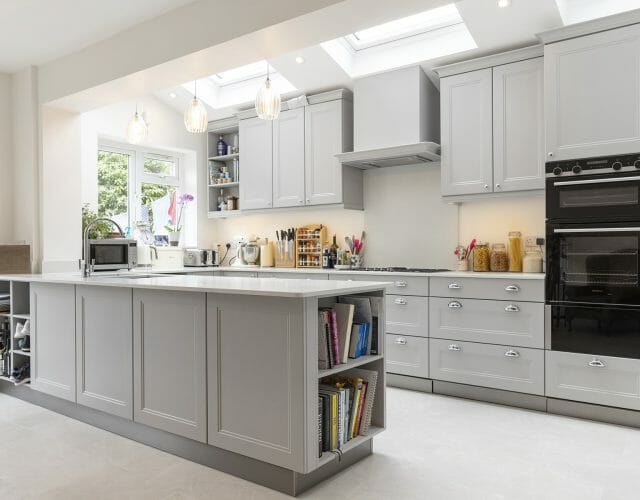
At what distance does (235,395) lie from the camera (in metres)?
2.43

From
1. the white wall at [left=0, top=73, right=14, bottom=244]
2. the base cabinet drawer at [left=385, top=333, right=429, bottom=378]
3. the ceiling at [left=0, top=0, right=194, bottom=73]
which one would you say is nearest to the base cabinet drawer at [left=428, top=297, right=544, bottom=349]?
the base cabinet drawer at [left=385, top=333, right=429, bottom=378]

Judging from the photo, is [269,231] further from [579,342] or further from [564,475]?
[564,475]

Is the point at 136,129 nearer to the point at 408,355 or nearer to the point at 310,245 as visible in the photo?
the point at 310,245

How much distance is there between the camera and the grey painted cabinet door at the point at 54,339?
329cm

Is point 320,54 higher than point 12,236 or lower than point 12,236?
Result: higher

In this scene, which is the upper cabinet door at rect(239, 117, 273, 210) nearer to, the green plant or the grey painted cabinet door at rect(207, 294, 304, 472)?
the green plant

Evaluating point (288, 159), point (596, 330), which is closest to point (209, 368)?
point (596, 330)

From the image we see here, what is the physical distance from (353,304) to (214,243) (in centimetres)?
370

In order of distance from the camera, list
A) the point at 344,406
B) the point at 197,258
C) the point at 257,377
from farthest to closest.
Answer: the point at 197,258, the point at 344,406, the point at 257,377

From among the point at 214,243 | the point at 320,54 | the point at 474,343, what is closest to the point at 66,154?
the point at 214,243

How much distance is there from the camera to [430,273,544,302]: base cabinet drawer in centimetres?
347

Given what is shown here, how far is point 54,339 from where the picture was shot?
3.42 metres

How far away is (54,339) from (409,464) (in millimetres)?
2358

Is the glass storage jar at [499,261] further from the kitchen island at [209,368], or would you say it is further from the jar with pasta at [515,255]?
the kitchen island at [209,368]
